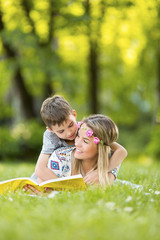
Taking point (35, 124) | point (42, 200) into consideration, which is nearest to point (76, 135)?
point (42, 200)

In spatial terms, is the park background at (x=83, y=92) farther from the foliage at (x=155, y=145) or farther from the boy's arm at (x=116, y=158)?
the boy's arm at (x=116, y=158)

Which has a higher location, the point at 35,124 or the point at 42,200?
the point at 42,200

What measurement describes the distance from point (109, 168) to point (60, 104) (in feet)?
3.12

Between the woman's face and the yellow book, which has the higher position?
the woman's face

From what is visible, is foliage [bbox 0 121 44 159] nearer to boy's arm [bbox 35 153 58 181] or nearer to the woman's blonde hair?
boy's arm [bbox 35 153 58 181]

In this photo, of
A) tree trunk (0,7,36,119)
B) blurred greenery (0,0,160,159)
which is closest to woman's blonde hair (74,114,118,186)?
blurred greenery (0,0,160,159)

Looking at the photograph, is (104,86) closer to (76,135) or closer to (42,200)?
(76,135)

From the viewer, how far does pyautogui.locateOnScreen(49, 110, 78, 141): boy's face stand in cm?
351

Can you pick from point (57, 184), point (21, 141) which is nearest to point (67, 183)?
point (57, 184)

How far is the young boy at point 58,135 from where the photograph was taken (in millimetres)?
3428

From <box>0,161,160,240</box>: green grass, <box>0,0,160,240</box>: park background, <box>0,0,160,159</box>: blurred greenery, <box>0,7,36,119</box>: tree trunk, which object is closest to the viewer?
<box>0,161,160,240</box>: green grass

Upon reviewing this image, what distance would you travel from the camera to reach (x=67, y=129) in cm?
353

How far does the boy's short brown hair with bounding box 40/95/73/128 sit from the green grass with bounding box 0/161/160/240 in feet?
3.08

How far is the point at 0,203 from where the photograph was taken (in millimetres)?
2779
